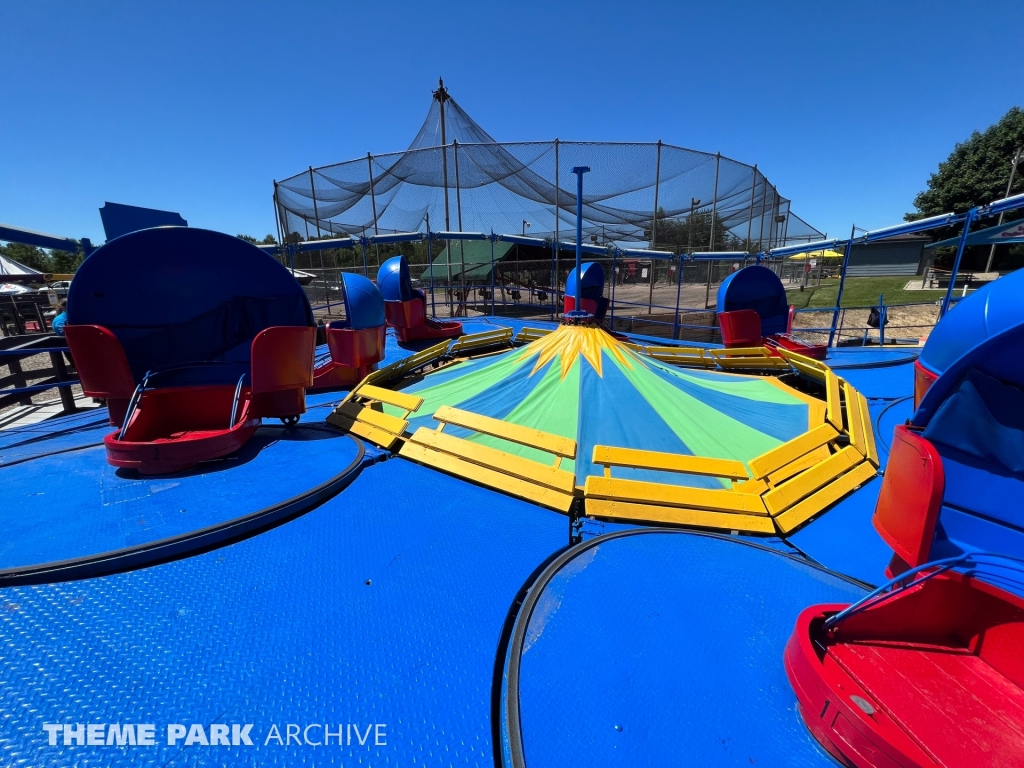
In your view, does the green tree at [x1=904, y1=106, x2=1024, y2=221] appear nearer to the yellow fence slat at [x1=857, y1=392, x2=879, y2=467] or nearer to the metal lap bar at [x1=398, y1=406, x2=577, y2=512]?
the yellow fence slat at [x1=857, y1=392, x2=879, y2=467]

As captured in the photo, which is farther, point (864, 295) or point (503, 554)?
point (864, 295)

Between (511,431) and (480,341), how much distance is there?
5331mm

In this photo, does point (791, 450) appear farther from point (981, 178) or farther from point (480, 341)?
point (981, 178)

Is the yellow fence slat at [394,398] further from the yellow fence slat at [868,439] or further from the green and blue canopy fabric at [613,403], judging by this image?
the yellow fence slat at [868,439]

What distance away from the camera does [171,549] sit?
117 inches

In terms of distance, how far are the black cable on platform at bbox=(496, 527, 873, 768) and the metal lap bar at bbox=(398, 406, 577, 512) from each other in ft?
1.86

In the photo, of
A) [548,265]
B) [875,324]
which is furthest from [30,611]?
[548,265]

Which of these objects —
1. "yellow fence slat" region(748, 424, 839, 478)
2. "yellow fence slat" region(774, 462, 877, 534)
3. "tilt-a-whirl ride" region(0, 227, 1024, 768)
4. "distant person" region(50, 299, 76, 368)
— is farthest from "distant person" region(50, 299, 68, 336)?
"yellow fence slat" region(774, 462, 877, 534)

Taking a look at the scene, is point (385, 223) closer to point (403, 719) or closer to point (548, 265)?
point (548, 265)

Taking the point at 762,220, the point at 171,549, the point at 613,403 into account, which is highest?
the point at 762,220

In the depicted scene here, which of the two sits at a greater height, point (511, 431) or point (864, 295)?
point (864, 295)

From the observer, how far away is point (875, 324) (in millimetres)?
15102

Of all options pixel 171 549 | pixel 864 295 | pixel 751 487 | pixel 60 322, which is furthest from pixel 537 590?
pixel 864 295

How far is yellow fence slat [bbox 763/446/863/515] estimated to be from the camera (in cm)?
389
